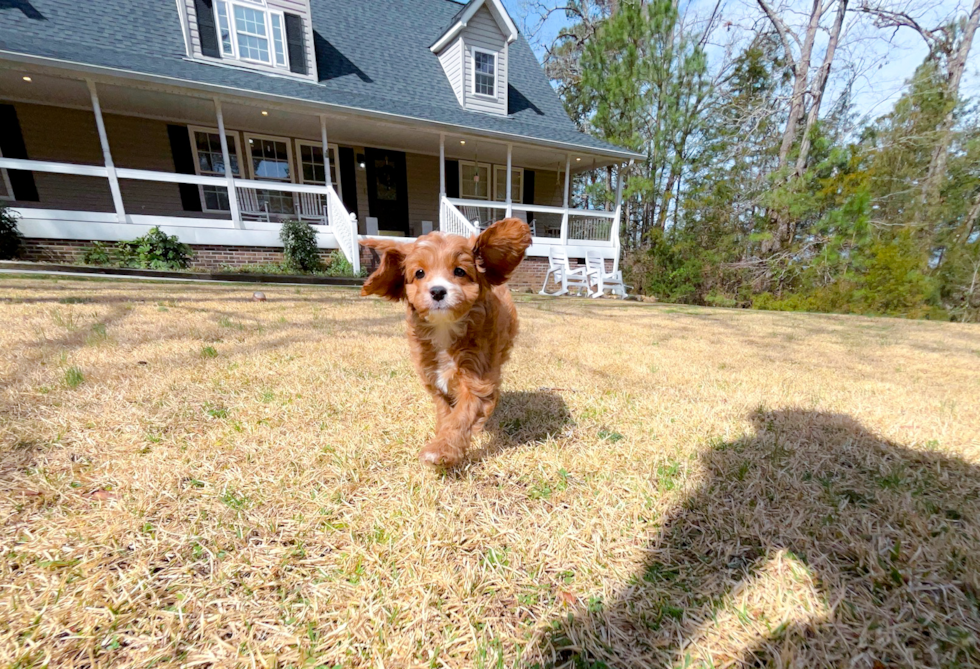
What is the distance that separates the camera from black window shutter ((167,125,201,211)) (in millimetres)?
11914

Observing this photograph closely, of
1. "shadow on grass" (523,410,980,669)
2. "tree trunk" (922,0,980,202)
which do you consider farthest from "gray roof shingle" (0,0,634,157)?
"tree trunk" (922,0,980,202)

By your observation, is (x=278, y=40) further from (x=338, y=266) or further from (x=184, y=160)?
(x=338, y=266)

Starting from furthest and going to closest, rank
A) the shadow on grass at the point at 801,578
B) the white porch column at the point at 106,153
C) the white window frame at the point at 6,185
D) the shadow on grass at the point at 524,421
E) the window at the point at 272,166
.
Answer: the window at the point at 272,166 < the white window frame at the point at 6,185 < the white porch column at the point at 106,153 < the shadow on grass at the point at 524,421 < the shadow on grass at the point at 801,578

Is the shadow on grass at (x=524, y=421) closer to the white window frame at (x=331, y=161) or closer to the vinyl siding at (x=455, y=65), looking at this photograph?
the white window frame at (x=331, y=161)

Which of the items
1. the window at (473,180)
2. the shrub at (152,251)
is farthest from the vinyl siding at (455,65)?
the shrub at (152,251)

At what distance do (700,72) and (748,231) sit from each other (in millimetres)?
7495

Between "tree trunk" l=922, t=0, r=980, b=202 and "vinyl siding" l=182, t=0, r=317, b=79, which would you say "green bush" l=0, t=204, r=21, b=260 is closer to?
"vinyl siding" l=182, t=0, r=317, b=79

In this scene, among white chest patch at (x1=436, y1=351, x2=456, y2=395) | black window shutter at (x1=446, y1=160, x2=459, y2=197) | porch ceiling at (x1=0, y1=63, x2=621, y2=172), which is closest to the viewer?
white chest patch at (x1=436, y1=351, x2=456, y2=395)

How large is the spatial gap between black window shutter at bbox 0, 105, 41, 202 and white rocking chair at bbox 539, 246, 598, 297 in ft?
48.9

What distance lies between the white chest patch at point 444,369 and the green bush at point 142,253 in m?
11.3

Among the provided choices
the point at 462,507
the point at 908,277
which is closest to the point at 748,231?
the point at 908,277

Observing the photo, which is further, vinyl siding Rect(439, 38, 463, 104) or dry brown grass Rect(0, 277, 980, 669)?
vinyl siding Rect(439, 38, 463, 104)

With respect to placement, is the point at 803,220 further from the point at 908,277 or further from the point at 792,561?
the point at 792,561

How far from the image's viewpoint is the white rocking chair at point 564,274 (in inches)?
540
